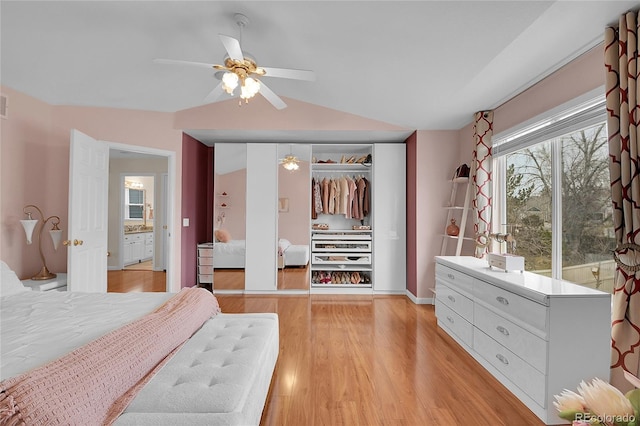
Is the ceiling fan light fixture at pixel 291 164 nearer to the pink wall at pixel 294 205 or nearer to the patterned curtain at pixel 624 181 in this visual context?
the pink wall at pixel 294 205

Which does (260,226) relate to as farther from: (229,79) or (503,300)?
(503,300)

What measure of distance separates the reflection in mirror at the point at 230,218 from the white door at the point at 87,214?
1.38 meters

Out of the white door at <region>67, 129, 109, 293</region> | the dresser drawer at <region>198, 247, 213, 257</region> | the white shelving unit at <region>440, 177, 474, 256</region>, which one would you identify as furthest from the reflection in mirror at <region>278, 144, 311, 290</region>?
the white door at <region>67, 129, 109, 293</region>

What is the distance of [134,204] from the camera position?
7504mm

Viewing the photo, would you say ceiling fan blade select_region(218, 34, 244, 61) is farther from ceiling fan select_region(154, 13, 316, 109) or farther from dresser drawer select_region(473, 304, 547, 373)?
dresser drawer select_region(473, 304, 547, 373)

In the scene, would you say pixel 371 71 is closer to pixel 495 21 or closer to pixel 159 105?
pixel 495 21

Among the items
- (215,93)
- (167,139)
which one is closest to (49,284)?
(167,139)

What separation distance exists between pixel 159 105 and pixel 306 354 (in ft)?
11.5

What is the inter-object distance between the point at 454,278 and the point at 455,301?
21 centimetres

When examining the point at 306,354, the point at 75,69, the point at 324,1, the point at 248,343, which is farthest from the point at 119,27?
the point at 306,354

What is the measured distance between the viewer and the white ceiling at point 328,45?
6.45ft

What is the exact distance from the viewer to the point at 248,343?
1.71 meters

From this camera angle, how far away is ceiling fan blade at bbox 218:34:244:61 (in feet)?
6.20

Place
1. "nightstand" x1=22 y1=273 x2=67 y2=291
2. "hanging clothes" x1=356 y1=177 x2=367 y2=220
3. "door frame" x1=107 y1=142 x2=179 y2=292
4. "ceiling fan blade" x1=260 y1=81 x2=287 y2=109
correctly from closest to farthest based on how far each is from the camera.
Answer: "ceiling fan blade" x1=260 y1=81 x2=287 y2=109
"nightstand" x1=22 y1=273 x2=67 y2=291
"door frame" x1=107 y1=142 x2=179 y2=292
"hanging clothes" x1=356 y1=177 x2=367 y2=220
